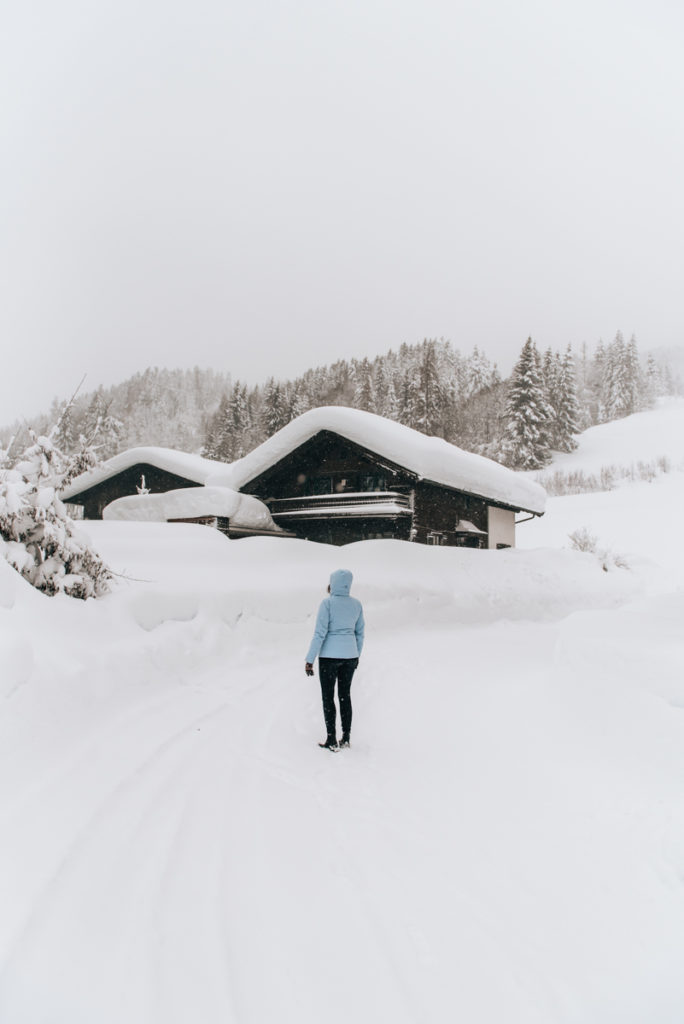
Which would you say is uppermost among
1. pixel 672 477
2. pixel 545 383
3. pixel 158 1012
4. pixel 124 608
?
pixel 545 383

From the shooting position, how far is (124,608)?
7.45 m

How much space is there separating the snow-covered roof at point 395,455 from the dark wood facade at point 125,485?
3.47 m

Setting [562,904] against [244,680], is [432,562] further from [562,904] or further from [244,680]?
[562,904]

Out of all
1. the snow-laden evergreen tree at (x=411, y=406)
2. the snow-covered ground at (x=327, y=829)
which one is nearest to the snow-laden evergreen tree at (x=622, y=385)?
the snow-laden evergreen tree at (x=411, y=406)

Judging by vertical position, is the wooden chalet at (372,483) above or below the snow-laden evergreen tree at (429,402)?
below

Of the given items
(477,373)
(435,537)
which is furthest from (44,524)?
(477,373)

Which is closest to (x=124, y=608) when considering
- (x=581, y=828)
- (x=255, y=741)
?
(x=255, y=741)

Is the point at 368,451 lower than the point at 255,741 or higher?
higher

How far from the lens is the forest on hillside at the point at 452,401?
4581 cm

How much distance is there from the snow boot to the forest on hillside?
2264cm

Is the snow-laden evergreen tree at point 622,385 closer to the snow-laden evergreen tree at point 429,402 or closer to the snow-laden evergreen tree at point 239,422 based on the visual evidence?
the snow-laden evergreen tree at point 429,402

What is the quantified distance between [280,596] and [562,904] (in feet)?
27.8

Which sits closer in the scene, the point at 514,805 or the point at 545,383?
the point at 514,805

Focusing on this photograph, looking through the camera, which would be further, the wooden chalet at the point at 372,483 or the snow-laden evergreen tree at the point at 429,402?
the snow-laden evergreen tree at the point at 429,402
